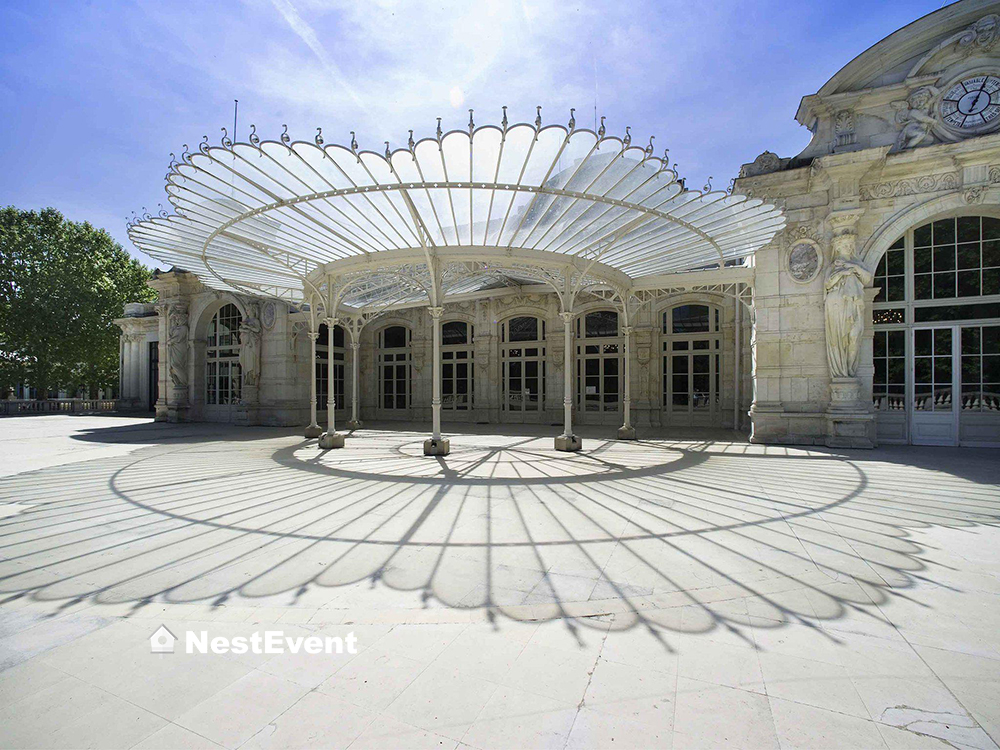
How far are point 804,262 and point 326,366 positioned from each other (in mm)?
16129

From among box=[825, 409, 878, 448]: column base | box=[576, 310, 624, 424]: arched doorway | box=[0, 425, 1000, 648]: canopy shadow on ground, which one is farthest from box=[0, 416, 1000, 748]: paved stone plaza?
box=[576, 310, 624, 424]: arched doorway

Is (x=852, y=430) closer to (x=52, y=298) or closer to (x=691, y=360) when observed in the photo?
(x=691, y=360)

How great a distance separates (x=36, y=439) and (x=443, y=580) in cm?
1563

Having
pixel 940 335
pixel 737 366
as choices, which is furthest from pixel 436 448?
pixel 940 335

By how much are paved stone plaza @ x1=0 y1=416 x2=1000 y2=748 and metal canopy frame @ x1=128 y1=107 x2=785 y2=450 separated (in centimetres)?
423

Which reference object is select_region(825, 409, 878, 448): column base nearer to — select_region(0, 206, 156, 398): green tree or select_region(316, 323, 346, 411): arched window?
select_region(316, 323, 346, 411): arched window

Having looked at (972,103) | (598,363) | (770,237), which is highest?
(972,103)

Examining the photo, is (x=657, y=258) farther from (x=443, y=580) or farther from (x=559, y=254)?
(x=443, y=580)

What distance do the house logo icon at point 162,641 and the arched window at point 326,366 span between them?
15.8 meters

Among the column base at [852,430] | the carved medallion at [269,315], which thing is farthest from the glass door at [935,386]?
the carved medallion at [269,315]

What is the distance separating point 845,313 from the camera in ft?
34.0

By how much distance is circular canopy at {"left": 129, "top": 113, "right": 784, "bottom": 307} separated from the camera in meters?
6.06

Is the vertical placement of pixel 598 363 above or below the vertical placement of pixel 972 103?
below

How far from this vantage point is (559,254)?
963 centimetres
